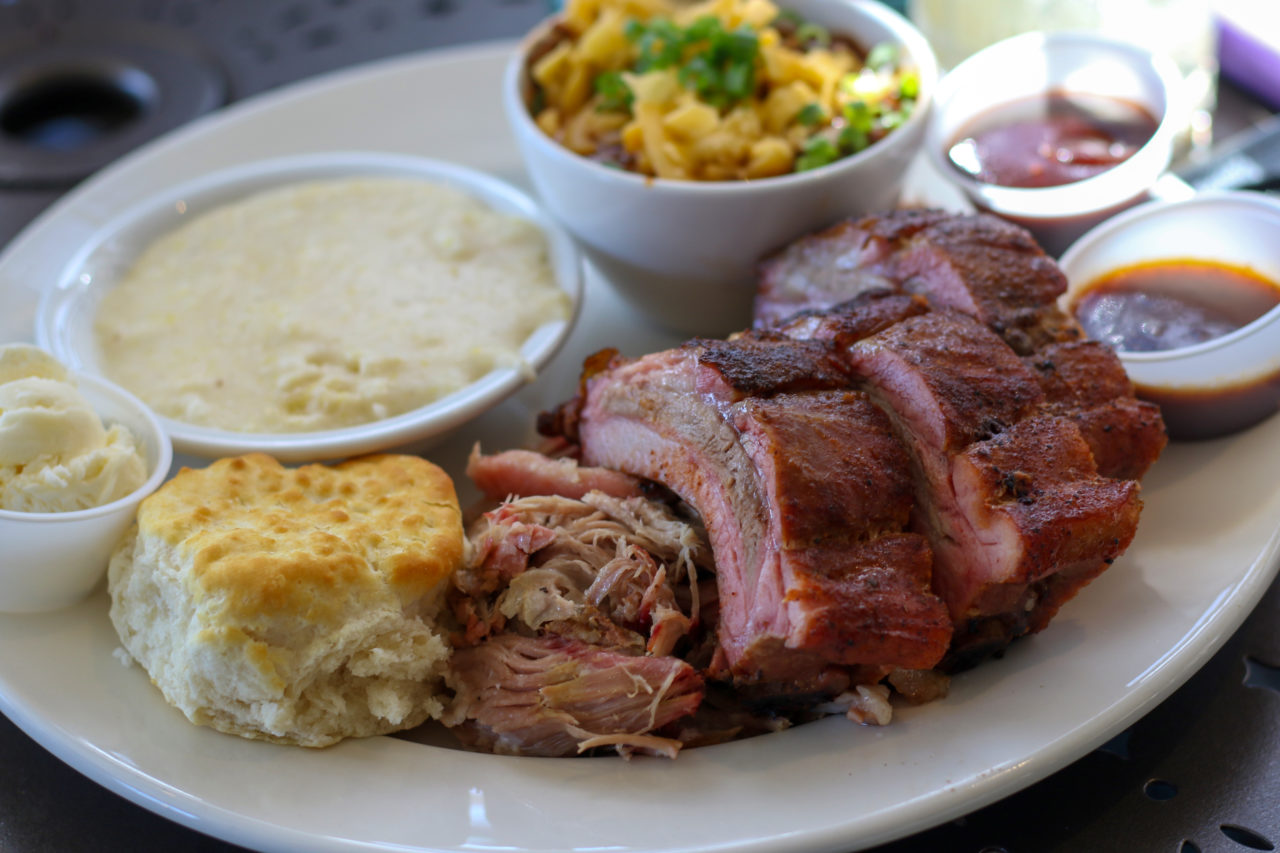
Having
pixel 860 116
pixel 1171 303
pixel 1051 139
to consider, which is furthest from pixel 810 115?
pixel 1171 303

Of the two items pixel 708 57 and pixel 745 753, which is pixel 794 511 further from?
pixel 708 57

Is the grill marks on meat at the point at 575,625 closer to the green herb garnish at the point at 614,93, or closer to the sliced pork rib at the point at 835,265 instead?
the sliced pork rib at the point at 835,265

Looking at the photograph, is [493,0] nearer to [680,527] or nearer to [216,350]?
[216,350]

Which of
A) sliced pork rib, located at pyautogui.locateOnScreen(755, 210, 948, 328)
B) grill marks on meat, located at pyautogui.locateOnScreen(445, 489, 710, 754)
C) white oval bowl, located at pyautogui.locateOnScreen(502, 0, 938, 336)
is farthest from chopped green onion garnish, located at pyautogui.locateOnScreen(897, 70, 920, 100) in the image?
grill marks on meat, located at pyautogui.locateOnScreen(445, 489, 710, 754)

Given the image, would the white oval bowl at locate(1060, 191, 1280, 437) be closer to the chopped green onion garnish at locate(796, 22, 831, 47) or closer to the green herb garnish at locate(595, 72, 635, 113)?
the chopped green onion garnish at locate(796, 22, 831, 47)

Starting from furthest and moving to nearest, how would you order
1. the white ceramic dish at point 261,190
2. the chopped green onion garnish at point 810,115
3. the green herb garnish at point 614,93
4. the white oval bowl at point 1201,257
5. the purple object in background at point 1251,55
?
the purple object in background at point 1251,55, the green herb garnish at point 614,93, the chopped green onion garnish at point 810,115, the white ceramic dish at point 261,190, the white oval bowl at point 1201,257

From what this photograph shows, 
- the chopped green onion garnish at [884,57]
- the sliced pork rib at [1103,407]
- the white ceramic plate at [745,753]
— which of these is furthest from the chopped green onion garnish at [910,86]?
the white ceramic plate at [745,753]
